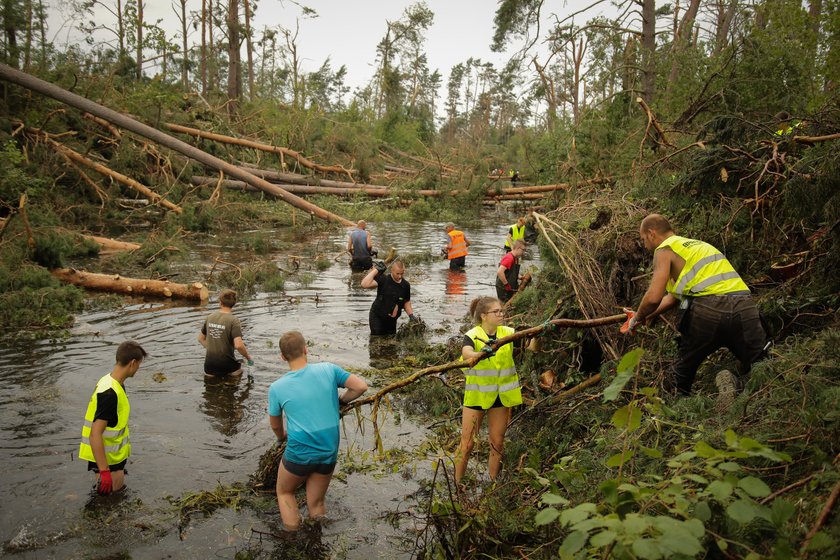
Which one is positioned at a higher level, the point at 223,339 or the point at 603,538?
the point at 603,538

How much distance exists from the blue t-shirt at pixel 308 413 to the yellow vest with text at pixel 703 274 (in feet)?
9.75

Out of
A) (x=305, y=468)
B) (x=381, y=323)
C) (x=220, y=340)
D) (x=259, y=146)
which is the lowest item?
(x=305, y=468)

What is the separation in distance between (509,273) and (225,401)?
5.68 metres

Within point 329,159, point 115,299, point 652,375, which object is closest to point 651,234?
point 652,375

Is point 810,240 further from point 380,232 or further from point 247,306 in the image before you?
point 380,232

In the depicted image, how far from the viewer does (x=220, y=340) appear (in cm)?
757

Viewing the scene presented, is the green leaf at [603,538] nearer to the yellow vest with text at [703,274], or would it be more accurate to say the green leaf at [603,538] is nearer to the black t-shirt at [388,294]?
the yellow vest with text at [703,274]

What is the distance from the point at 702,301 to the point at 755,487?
262cm

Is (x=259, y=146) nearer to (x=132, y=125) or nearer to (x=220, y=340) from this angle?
(x=132, y=125)

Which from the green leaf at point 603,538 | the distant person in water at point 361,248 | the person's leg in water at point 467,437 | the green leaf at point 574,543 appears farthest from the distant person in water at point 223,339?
the distant person in water at point 361,248

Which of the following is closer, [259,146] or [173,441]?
[173,441]

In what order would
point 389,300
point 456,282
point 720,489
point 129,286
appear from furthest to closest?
point 456,282 < point 129,286 < point 389,300 < point 720,489

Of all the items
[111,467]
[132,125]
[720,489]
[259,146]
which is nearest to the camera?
[720,489]

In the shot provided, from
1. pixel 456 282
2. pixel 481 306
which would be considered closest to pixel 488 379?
pixel 481 306
